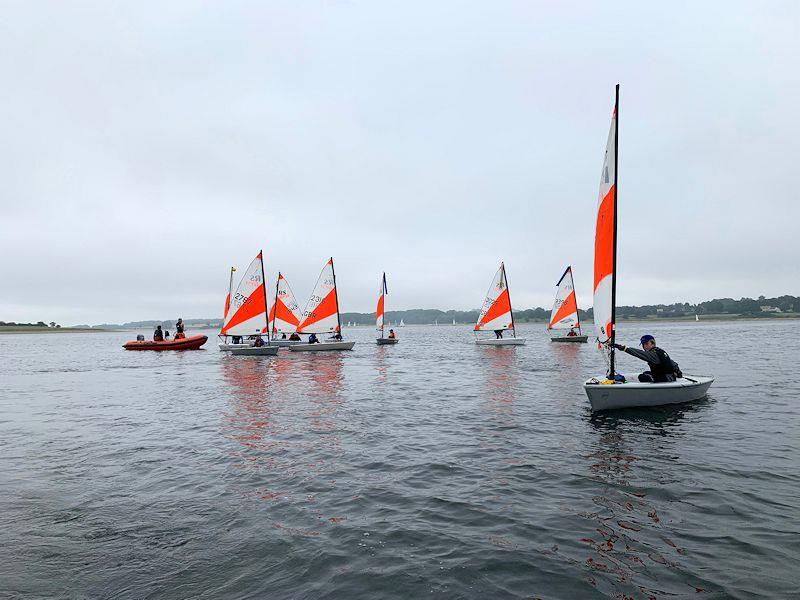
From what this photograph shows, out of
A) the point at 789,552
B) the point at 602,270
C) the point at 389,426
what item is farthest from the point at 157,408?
the point at 789,552

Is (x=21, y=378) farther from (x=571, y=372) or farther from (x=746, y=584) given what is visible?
(x=746, y=584)

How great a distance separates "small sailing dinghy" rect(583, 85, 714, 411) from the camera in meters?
15.7

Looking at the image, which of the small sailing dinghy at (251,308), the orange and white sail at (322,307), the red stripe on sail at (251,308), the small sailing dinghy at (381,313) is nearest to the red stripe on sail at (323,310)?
the orange and white sail at (322,307)

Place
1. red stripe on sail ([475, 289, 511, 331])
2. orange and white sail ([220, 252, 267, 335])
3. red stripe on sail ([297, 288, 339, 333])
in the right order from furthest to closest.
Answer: red stripe on sail ([475, 289, 511, 331]) < red stripe on sail ([297, 288, 339, 333]) < orange and white sail ([220, 252, 267, 335])

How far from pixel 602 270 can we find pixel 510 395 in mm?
7277

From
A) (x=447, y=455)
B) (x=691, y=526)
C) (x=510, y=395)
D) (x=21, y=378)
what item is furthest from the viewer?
(x=21, y=378)

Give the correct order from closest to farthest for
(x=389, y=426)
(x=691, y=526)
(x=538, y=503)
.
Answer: (x=691, y=526), (x=538, y=503), (x=389, y=426)

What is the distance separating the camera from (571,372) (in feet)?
97.9

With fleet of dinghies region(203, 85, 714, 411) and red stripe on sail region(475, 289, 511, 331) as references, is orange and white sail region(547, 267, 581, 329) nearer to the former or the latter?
fleet of dinghies region(203, 85, 714, 411)

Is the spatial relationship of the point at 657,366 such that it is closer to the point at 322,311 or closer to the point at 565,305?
the point at 322,311

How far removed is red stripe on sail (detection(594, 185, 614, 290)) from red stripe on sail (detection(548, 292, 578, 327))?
44417mm

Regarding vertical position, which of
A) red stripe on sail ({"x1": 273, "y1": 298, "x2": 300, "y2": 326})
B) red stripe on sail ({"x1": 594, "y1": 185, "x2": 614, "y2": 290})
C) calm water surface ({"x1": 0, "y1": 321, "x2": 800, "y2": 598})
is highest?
red stripe on sail ({"x1": 594, "y1": 185, "x2": 614, "y2": 290})

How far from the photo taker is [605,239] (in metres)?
16.5

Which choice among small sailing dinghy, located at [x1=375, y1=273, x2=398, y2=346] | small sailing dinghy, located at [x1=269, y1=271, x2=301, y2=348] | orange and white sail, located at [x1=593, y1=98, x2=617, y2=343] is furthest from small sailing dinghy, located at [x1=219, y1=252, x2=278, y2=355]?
orange and white sail, located at [x1=593, y1=98, x2=617, y2=343]
